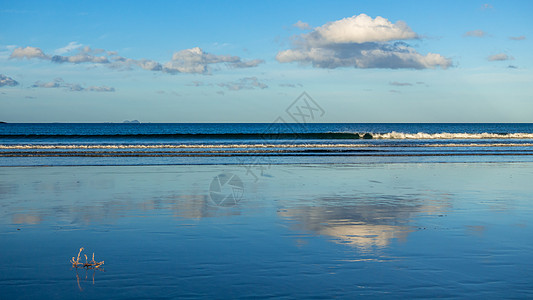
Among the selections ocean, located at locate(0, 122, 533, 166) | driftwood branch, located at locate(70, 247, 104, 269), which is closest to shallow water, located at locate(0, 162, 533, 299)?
driftwood branch, located at locate(70, 247, 104, 269)

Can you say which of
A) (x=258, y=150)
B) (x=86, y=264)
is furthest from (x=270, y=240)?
(x=258, y=150)

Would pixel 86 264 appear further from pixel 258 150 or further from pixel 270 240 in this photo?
pixel 258 150

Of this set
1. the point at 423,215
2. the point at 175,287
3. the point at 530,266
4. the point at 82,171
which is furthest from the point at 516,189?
the point at 82,171

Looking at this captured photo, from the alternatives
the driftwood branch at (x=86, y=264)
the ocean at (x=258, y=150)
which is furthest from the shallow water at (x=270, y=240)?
the ocean at (x=258, y=150)

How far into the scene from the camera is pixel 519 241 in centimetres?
873

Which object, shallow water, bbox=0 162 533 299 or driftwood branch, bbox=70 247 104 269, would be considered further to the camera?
driftwood branch, bbox=70 247 104 269

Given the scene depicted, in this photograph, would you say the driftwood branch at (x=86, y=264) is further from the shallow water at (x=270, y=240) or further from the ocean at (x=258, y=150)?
the ocean at (x=258, y=150)

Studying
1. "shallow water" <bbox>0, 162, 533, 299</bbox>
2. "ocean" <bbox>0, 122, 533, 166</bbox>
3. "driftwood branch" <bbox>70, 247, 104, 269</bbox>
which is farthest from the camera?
"ocean" <bbox>0, 122, 533, 166</bbox>

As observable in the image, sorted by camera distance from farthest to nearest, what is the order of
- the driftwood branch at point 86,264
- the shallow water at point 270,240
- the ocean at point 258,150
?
the ocean at point 258,150 → the driftwood branch at point 86,264 → the shallow water at point 270,240

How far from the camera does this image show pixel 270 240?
8.83 metres

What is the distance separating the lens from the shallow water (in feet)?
20.9

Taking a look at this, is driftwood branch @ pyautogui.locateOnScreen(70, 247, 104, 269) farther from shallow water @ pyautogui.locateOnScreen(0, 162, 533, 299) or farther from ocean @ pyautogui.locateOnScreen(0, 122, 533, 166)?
ocean @ pyautogui.locateOnScreen(0, 122, 533, 166)

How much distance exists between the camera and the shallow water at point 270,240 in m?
6.37

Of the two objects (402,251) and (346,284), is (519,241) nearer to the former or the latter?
(402,251)
